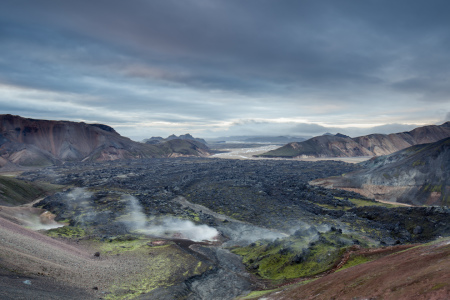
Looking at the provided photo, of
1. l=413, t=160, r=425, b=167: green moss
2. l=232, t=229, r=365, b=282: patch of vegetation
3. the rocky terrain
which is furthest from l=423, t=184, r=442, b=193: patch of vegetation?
l=232, t=229, r=365, b=282: patch of vegetation

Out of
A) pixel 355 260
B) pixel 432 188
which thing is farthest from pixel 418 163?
pixel 355 260

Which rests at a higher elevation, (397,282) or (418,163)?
(418,163)

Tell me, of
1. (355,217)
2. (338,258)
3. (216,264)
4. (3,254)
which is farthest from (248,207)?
(3,254)

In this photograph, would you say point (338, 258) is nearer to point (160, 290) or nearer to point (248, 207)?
point (160, 290)

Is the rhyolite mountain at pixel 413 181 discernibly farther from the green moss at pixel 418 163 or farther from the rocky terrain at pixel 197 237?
the rocky terrain at pixel 197 237

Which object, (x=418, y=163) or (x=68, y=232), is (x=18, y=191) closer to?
(x=68, y=232)

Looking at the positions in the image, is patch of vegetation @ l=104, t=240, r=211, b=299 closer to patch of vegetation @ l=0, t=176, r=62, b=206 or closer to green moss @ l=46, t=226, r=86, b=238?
green moss @ l=46, t=226, r=86, b=238
